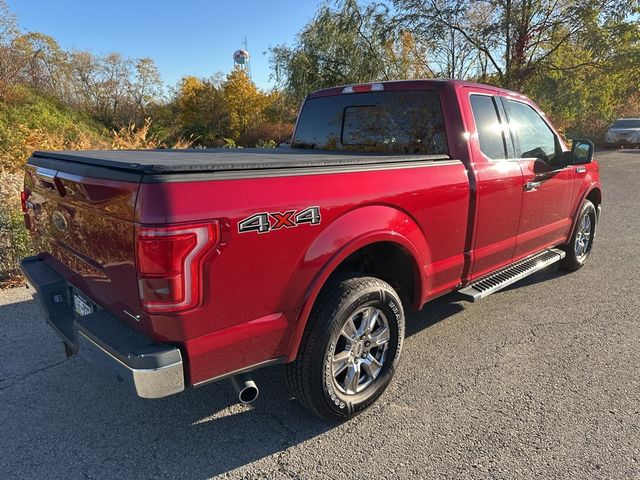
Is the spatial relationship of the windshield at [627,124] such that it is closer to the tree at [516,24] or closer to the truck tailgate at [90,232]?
the tree at [516,24]

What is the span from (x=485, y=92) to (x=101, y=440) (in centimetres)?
368

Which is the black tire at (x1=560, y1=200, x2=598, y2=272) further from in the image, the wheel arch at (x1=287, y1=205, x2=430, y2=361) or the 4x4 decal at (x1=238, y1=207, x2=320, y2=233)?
the 4x4 decal at (x1=238, y1=207, x2=320, y2=233)

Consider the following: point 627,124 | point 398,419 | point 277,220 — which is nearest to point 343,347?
point 398,419

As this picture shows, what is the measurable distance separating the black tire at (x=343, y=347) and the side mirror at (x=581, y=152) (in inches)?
112

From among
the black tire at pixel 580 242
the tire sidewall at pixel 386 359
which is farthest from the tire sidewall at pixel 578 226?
the tire sidewall at pixel 386 359

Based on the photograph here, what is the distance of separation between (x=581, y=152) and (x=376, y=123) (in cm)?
227

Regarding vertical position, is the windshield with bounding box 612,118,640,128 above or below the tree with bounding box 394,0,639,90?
below

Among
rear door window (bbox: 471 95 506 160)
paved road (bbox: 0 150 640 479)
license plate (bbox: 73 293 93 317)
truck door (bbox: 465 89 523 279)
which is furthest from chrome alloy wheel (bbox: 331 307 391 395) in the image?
rear door window (bbox: 471 95 506 160)

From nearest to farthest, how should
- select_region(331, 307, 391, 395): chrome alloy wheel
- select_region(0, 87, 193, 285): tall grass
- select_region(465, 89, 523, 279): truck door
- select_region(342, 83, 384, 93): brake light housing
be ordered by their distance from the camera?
select_region(331, 307, 391, 395): chrome alloy wheel, select_region(465, 89, 523, 279): truck door, select_region(342, 83, 384, 93): brake light housing, select_region(0, 87, 193, 285): tall grass

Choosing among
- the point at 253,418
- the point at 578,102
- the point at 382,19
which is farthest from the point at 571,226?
the point at 578,102

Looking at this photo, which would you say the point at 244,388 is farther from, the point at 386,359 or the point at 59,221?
the point at 59,221

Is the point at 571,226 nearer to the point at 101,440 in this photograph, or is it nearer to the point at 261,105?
the point at 101,440

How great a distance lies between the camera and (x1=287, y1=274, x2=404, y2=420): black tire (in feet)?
8.24

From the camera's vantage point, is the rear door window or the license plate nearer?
the license plate
